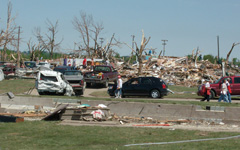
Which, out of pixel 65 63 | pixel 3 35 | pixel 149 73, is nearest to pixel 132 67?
pixel 149 73

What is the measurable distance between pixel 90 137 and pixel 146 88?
14.8 metres

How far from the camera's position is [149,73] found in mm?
44844

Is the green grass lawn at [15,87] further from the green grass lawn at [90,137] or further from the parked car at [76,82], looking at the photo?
the green grass lawn at [90,137]

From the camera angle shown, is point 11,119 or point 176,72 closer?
point 11,119

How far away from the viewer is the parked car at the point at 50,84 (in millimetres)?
23938

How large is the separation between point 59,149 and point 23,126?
14.5 ft

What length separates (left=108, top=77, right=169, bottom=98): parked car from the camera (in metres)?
25.2

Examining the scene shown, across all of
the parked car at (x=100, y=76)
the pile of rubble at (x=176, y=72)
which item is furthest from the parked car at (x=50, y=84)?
the pile of rubble at (x=176, y=72)

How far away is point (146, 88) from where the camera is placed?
83.1 feet

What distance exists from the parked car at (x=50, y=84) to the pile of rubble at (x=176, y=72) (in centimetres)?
1842

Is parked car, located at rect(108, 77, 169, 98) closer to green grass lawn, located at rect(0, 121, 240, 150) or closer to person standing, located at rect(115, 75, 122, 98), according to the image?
person standing, located at rect(115, 75, 122, 98)

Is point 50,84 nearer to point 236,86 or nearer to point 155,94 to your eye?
point 155,94

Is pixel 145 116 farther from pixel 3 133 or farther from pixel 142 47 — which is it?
pixel 142 47

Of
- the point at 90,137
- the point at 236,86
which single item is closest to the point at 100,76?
the point at 236,86
